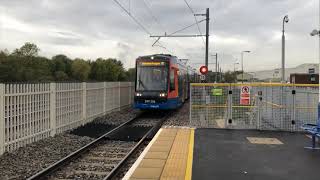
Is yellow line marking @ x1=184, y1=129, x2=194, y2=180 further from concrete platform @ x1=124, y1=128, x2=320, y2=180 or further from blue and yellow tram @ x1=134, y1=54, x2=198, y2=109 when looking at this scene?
blue and yellow tram @ x1=134, y1=54, x2=198, y2=109

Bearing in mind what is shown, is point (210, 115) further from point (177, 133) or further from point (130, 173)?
point (130, 173)

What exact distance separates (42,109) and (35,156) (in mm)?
2746

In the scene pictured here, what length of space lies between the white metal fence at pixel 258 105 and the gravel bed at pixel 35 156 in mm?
4473

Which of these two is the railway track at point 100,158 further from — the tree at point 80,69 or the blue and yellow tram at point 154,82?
the tree at point 80,69

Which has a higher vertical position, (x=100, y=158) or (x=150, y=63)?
(x=150, y=63)

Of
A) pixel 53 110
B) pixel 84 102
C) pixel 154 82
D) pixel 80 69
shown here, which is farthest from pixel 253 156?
pixel 80 69

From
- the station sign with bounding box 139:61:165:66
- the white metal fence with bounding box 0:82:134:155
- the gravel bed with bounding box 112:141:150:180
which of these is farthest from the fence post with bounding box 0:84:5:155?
the station sign with bounding box 139:61:165:66

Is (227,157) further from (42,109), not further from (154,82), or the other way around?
(154,82)

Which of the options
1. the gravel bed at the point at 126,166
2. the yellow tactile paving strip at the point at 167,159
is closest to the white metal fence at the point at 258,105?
the yellow tactile paving strip at the point at 167,159

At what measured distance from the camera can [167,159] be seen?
9.29 m

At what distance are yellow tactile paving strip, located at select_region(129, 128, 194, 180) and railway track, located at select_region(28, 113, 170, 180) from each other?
2.53 ft

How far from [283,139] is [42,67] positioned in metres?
87.7

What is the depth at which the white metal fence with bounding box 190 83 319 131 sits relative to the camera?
1472cm

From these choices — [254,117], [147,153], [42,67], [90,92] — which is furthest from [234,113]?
[42,67]
